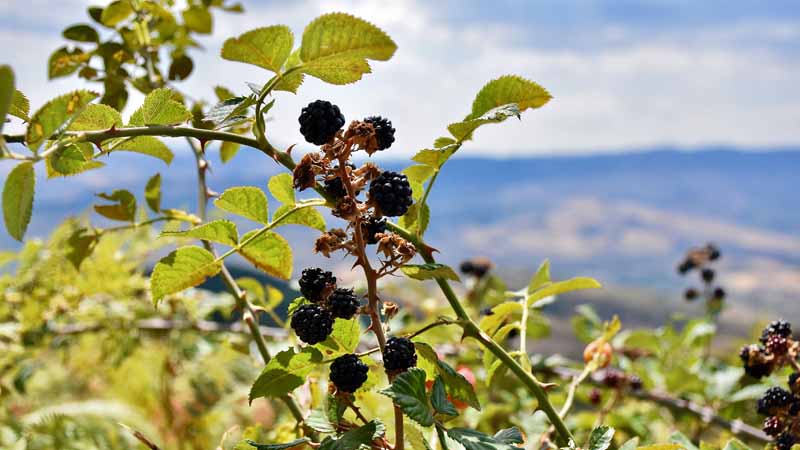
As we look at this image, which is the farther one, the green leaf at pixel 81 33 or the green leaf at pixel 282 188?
the green leaf at pixel 81 33

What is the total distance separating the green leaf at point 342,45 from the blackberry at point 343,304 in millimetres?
202

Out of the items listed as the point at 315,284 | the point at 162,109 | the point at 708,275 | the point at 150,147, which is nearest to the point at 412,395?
the point at 315,284

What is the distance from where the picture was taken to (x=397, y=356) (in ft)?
2.07

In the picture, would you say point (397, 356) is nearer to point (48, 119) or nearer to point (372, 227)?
point (372, 227)

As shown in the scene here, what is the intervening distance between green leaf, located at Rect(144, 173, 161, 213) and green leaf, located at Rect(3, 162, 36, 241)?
55cm

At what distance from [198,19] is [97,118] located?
0.80 m

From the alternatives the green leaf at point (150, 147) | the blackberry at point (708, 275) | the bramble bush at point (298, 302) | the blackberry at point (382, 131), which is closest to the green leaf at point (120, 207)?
the bramble bush at point (298, 302)

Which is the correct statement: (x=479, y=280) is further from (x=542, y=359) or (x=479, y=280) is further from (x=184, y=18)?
(x=184, y=18)

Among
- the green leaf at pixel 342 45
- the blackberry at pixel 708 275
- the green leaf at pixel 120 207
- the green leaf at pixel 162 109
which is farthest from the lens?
the blackberry at pixel 708 275

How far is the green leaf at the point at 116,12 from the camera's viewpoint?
1279 mm

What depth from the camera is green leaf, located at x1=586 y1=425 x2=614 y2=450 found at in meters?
0.69

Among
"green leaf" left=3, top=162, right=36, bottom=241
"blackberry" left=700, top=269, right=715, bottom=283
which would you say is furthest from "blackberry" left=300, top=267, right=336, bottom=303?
"blackberry" left=700, top=269, right=715, bottom=283

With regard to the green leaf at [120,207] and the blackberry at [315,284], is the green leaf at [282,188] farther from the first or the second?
the green leaf at [120,207]

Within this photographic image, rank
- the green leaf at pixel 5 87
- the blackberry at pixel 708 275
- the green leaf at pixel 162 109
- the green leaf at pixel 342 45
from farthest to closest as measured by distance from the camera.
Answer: the blackberry at pixel 708 275
the green leaf at pixel 162 109
the green leaf at pixel 342 45
the green leaf at pixel 5 87
